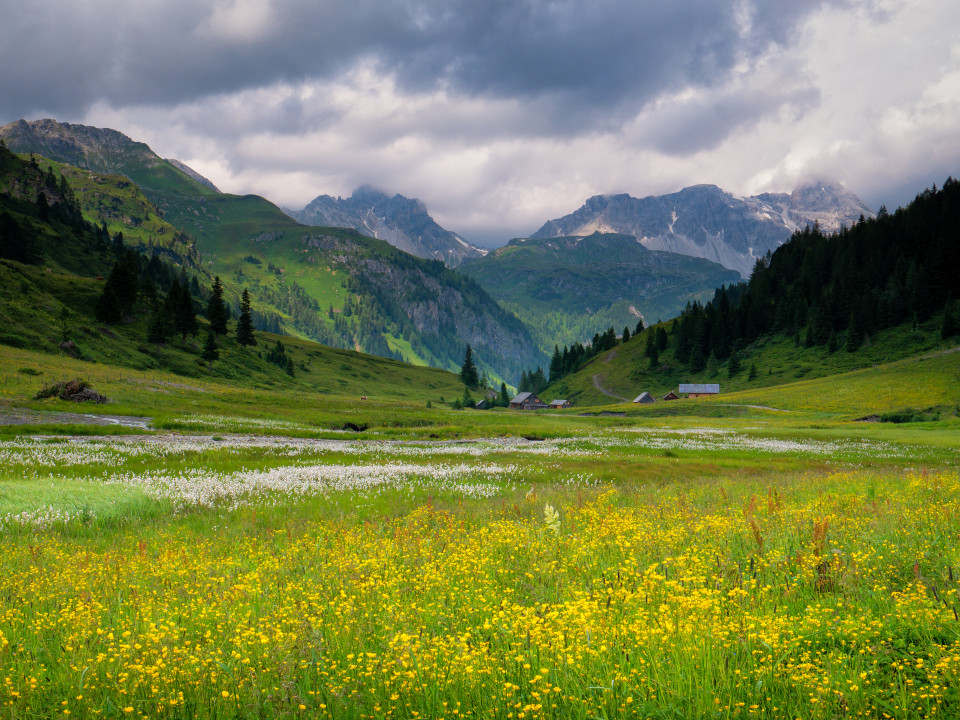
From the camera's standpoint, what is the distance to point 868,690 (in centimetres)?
419

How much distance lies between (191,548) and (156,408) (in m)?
56.9

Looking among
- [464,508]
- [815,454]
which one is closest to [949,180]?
[815,454]

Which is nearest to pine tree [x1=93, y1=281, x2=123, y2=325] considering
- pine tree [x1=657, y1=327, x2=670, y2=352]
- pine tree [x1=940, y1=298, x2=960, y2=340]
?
pine tree [x1=657, y1=327, x2=670, y2=352]

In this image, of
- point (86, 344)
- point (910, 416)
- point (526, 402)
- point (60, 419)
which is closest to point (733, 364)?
point (526, 402)

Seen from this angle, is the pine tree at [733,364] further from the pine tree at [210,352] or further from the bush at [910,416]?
the pine tree at [210,352]

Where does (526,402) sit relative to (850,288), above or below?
below

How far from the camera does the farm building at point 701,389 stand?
143 metres

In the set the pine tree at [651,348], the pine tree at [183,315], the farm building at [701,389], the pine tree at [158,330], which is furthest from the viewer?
the pine tree at [651,348]

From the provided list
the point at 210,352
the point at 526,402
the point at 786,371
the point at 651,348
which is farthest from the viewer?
the point at 651,348

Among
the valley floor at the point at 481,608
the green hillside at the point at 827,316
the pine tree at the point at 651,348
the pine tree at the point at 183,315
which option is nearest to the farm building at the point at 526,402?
the green hillside at the point at 827,316

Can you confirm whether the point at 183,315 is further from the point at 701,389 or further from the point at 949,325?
the point at 949,325

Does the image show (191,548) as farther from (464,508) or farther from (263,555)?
(464,508)

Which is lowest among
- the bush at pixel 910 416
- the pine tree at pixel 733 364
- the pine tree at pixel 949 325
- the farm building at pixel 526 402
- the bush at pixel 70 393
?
the farm building at pixel 526 402

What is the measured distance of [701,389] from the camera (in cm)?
14462
